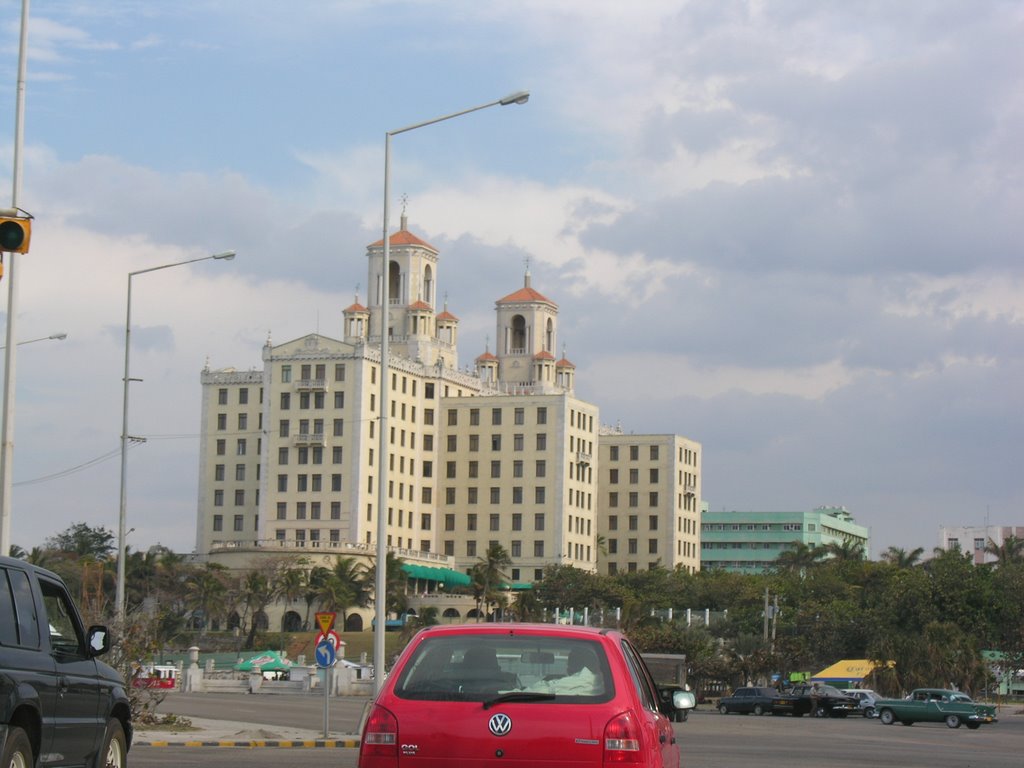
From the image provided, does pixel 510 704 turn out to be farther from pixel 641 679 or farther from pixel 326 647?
pixel 326 647

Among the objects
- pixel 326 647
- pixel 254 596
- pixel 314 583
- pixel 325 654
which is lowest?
pixel 325 654

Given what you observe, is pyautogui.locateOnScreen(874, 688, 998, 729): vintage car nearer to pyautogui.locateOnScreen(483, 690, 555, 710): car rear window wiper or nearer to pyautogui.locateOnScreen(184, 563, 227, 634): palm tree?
pyautogui.locateOnScreen(483, 690, 555, 710): car rear window wiper

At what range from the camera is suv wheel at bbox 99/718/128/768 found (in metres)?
13.4

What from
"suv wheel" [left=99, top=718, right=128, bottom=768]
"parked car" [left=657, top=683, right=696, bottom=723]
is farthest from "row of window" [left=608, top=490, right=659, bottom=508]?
"parked car" [left=657, top=683, right=696, bottom=723]

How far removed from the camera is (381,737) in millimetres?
9734

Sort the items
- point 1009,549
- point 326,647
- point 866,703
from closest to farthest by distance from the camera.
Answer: point 326,647, point 866,703, point 1009,549

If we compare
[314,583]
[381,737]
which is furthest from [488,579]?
[381,737]

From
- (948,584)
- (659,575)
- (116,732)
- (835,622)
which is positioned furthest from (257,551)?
(116,732)

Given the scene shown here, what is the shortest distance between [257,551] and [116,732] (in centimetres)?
11823

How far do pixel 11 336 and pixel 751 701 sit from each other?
42.6 metres

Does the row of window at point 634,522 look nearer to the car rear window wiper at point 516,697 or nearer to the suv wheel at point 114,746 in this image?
the suv wheel at point 114,746

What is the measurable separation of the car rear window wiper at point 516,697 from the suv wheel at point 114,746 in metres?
4.84

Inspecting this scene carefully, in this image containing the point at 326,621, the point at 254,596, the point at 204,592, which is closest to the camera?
the point at 326,621

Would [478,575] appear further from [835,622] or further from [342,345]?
[835,622]
